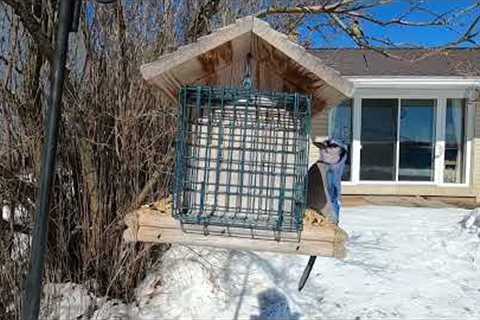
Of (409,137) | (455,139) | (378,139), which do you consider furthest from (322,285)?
(455,139)

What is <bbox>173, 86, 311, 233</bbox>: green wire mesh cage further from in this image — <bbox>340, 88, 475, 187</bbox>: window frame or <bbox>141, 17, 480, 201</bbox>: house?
<bbox>340, 88, 475, 187</bbox>: window frame

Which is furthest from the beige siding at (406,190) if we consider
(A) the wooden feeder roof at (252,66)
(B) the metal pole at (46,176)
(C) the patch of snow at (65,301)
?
(B) the metal pole at (46,176)

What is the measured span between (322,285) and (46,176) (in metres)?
4.46

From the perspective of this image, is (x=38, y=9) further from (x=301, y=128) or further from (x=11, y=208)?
(x=301, y=128)

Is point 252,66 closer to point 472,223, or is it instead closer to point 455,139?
point 472,223

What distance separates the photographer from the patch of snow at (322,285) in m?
5.30

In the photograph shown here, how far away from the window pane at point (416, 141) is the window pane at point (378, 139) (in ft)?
0.69

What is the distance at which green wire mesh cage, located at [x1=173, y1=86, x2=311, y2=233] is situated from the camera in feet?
7.95

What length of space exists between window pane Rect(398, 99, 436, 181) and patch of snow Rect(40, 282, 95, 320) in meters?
9.16

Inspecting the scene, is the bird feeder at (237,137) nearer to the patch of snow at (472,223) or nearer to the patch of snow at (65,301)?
the patch of snow at (65,301)

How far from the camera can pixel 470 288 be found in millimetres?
6066

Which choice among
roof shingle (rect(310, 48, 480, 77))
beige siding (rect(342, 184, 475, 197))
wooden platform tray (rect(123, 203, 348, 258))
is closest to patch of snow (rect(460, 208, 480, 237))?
beige siding (rect(342, 184, 475, 197))

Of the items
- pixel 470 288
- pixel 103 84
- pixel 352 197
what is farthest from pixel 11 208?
pixel 352 197

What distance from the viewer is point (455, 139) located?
41.0 feet
